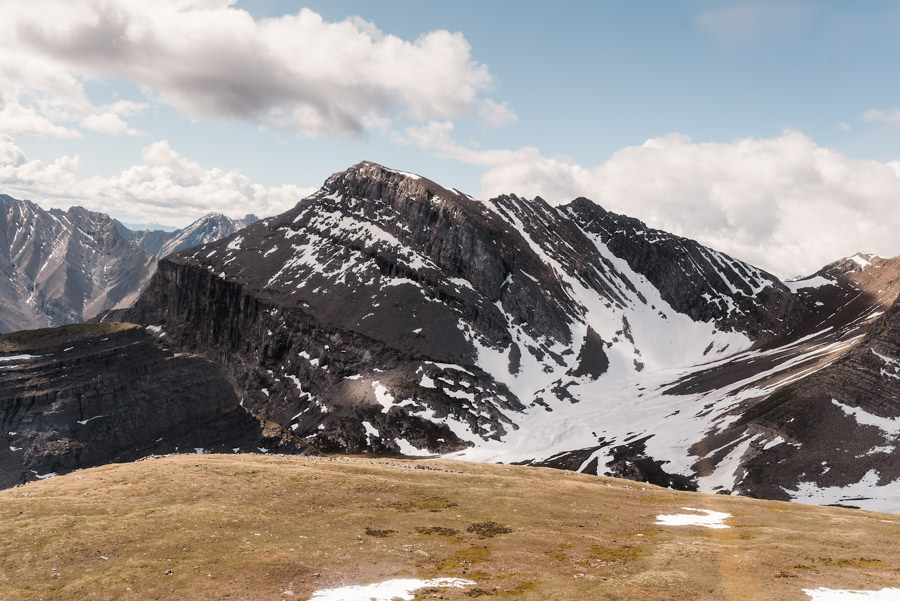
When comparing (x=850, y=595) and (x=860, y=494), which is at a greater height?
(x=850, y=595)

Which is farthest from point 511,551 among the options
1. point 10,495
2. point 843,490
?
point 843,490

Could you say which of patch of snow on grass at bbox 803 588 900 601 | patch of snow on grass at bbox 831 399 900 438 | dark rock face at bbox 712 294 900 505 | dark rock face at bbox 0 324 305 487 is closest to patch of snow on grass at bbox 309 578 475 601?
patch of snow on grass at bbox 803 588 900 601

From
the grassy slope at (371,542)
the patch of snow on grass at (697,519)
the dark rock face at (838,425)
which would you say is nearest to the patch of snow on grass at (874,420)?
the dark rock face at (838,425)

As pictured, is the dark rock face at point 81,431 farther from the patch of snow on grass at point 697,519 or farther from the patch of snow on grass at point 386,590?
the patch of snow on grass at point 386,590

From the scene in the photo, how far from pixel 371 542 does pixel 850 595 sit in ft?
105

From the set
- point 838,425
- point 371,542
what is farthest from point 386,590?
point 838,425

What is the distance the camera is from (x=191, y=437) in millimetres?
192500

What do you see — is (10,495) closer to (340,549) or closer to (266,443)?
(340,549)

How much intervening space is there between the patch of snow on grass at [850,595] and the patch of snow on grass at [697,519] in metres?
21.8

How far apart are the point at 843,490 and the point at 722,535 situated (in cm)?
9360

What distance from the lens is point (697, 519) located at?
5616 centimetres

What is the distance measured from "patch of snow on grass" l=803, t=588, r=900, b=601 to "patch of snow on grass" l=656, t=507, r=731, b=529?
2177 centimetres

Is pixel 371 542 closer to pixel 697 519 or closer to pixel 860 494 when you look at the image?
pixel 697 519

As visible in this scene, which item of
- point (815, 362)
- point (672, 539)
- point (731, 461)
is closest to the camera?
point (672, 539)
